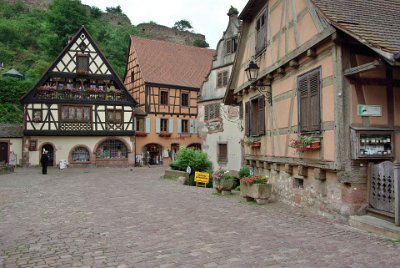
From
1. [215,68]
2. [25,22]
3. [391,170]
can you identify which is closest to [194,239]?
[391,170]

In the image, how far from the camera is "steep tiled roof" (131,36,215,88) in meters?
34.8

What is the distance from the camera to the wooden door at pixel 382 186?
6469 millimetres

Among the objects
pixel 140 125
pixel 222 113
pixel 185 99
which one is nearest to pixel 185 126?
pixel 185 99

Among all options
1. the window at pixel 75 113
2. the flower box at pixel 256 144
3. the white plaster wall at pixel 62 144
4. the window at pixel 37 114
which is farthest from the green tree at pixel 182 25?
the flower box at pixel 256 144

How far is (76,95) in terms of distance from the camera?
29.5 meters

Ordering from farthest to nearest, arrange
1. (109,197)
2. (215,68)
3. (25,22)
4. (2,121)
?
1. (25,22)
2. (2,121)
3. (215,68)
4. (109,197)

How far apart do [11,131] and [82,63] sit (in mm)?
7680

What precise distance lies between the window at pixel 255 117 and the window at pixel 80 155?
20.3 m

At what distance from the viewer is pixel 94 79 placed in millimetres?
30109

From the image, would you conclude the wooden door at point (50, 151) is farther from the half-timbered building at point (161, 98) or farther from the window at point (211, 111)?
the window at point (211, 111)

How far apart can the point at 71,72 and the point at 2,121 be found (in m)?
10.6

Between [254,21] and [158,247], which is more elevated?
[254,21]

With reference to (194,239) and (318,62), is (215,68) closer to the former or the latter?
(318,62)

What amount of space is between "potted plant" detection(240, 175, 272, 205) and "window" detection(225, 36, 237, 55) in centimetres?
1290
